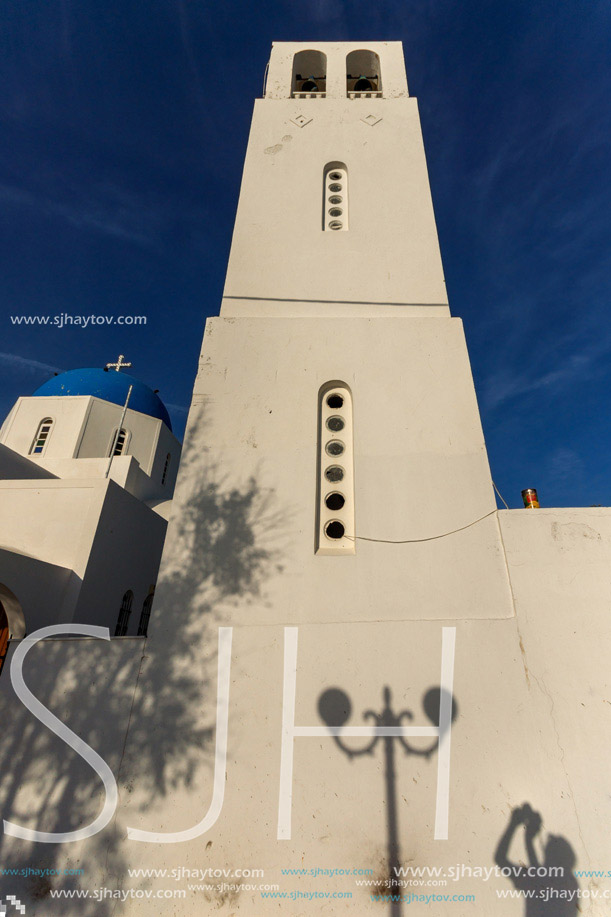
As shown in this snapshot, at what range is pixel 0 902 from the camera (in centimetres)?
342

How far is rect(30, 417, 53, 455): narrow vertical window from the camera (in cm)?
1476

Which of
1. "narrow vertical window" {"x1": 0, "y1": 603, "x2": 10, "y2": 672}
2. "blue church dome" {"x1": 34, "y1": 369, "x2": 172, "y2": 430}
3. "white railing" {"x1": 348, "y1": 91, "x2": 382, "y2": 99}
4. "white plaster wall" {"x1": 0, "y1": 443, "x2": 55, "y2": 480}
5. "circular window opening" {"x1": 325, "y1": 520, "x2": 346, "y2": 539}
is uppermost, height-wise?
"white railing" {"x1": 348, "y1": 91, "x2": 382, "y2": 99}

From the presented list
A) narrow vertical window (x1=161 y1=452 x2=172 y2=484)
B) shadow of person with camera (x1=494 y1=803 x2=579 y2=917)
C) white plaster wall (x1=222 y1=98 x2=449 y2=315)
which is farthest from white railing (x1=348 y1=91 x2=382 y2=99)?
narrow vertical window (x1=161 y1=452 x2=172 y2=484)

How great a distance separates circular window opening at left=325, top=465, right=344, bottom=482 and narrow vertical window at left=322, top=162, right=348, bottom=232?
436 centimetres

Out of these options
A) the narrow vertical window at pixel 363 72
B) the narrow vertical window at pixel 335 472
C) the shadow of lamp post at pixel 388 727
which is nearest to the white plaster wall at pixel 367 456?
the narrow vertical window at pixel 335 472

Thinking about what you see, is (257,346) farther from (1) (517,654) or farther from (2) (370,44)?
(2) (370,44)

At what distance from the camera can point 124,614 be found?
405 inches

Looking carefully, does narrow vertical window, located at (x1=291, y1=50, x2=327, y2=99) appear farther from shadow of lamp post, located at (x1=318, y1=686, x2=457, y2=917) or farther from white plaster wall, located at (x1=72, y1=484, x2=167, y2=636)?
shadow of lamp post, located at (x1=318, y1=686, x2=457, y2=917)

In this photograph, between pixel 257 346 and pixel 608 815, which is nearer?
pixel 608 815

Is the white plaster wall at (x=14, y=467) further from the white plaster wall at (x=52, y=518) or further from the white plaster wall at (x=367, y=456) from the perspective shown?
the white plaster wall at (x=367, y=456)

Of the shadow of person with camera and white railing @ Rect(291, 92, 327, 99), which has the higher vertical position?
white railing @ Rect(291, 92, 327, 99)

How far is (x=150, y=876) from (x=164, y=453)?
15.1 metres

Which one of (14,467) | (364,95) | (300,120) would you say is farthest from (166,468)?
(364,95)

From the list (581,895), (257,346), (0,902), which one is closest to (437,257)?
(257,346)
